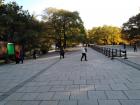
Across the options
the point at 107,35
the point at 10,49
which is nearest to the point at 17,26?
the point at 10,49

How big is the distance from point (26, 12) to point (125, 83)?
29724mm

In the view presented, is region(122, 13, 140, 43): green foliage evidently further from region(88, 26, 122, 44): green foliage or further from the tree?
region(88, 26, 122, 44): green foliage

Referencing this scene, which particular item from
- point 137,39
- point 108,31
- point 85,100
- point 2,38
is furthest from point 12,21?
point 108,31

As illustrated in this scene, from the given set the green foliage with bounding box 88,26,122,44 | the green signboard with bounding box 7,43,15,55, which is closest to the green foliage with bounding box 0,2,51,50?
the green signboard with bounding box 7,43,15,55

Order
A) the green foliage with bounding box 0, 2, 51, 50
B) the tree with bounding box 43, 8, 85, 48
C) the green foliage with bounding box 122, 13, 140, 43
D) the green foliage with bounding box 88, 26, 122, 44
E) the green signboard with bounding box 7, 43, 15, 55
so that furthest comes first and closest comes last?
the green foliage with bounding box 88, 26, 122, 44, the green foliage with bounding box 122, 13, 140, 43, the tree with bounding box 43, 8, 85, 48, the green foliage with bounding box 0, 2, 51, 50, the green signboard with bounding box 7, 43, 15, 55

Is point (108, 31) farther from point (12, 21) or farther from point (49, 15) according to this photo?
point (12, 21)

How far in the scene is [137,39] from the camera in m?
75.3

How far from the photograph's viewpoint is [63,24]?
5778cm

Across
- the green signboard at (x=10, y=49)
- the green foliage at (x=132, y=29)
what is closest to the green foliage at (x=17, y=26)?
the green signboard at (x=10, y=49)

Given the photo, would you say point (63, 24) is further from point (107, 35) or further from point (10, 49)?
point (107, 35)

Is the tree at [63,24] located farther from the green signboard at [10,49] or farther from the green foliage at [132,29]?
the green signboard at [10,49]

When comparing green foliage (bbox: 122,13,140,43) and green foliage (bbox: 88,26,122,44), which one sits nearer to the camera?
green foliage (bbox: 122,13,140,43)

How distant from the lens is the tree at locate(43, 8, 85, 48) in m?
56.9

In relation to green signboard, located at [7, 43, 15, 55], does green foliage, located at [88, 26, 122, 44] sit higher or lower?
higher
